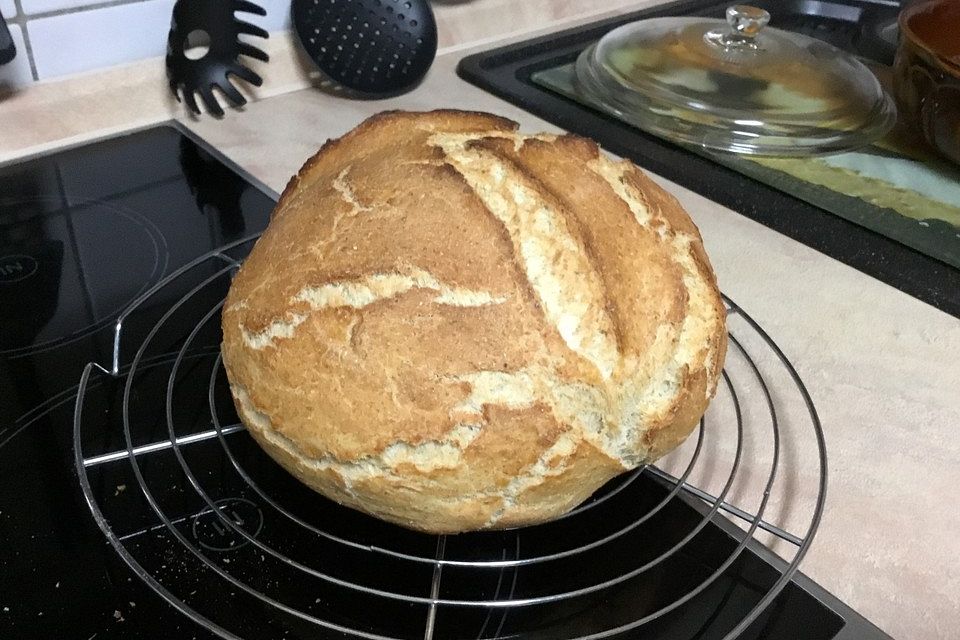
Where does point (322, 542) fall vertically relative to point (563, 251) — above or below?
below

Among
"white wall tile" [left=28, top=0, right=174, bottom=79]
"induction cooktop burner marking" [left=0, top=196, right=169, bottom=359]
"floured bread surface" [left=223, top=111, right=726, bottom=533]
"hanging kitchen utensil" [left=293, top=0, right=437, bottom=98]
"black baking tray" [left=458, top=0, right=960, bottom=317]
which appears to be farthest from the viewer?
"hanging kitchen utensil" [left=293, top=0, right=437, bottom=98]

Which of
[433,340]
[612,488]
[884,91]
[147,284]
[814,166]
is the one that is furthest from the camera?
[884,91]

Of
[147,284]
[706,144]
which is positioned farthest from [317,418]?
[706,144]

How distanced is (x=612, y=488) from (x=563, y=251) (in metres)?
0.20

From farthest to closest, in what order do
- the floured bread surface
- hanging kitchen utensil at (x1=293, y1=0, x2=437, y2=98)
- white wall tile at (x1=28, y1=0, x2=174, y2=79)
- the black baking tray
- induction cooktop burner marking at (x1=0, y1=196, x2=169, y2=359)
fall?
hanging kitchen utensil at (x1=293, y1=0, x2=437, y2=98) < white wall tile at (x1=28, y1=0, x2=174, y2=79) < the black baking tray < induction cooktop burner marking at (x1=0, y1=196, x2=169, y2=359) < the floured bread surface

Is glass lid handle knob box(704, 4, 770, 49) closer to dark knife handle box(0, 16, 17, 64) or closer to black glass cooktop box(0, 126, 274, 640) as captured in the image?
black glass cooktop box(0, 126, 274, 640)

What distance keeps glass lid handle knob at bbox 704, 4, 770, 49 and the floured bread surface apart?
26.4 inches

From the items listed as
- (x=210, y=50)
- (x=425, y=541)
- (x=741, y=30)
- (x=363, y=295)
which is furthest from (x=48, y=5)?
(x=741, y=30)

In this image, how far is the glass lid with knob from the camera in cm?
103

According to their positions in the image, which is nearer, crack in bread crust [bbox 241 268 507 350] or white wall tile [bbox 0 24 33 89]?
crack in bread crust [bbox 241 268 507 350]

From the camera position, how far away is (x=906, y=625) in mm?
515

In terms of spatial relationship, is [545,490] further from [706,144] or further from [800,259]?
[706,144]

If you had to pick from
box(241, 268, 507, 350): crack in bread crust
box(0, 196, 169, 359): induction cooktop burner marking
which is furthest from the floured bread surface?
box(0, 196, 169, 359): induction cooktop burner marking

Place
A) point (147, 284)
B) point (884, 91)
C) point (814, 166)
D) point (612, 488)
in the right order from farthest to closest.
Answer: point (884, 91) → point (814, 166) → point (147, 284) → point (612, 488)
